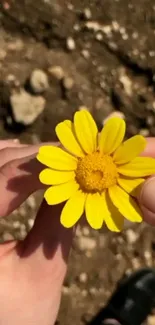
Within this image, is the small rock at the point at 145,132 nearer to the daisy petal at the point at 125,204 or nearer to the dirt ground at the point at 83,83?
the dirt ground at the point at 83,83

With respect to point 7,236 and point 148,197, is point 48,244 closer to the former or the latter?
point 148,197

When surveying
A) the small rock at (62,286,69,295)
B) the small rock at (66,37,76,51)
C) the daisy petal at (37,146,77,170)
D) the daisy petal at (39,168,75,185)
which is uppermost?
the daisy petal at (37,146,77,170)

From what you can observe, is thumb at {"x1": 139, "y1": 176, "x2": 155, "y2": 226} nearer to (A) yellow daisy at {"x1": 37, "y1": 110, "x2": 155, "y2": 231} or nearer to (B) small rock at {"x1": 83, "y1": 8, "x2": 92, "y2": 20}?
(A) yellow daisy at {"x1": 37, "y1": 110, "x2": 155, "y2": 231}

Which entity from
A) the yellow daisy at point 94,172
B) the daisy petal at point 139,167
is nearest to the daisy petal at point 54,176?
the yellow daisy at point 94,172

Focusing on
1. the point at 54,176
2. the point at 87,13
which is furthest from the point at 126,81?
the point at 54,176

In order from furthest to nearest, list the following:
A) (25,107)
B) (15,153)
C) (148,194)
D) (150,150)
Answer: (25,107) → (15,153) → (150,150) → (148,194)

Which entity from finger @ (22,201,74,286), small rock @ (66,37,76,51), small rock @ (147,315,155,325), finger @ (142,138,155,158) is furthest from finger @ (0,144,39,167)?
small rock @ (147,315,155,325)
